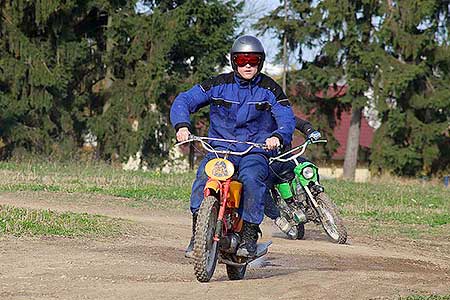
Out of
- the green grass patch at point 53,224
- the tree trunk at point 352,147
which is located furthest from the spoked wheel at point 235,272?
the tree trunk at point 352,147

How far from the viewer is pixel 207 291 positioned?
7242 millimetres

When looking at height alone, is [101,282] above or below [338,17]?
below

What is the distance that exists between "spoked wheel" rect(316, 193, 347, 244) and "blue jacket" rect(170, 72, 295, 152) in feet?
13.8

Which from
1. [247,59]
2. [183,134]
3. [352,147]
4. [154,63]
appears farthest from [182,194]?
[352,147]

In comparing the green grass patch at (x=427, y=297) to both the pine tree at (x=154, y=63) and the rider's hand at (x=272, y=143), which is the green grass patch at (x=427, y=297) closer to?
the rider's hand at (x=272, y=143)

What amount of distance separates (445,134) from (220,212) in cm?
3187

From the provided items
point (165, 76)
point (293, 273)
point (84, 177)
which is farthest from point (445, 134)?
point (293, 273)

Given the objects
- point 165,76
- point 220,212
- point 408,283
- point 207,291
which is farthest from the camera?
point 165,76

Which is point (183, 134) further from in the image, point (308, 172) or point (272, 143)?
point (308, 172)

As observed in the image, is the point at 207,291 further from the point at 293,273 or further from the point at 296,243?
the point at 296,243

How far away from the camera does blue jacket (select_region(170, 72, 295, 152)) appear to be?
8.28 metres

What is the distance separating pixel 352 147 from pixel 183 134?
3248 cm

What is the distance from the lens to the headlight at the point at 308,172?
12.5 meters

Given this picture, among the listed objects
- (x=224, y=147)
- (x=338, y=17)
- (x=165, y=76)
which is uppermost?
(x=338, y=17)
